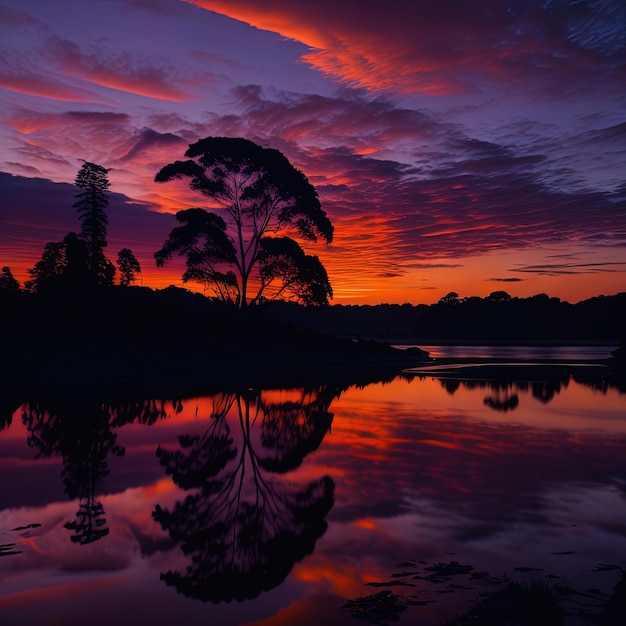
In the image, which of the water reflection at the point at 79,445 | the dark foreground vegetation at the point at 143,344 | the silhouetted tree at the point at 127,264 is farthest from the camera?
the silhouetted tree at the point at 127,264

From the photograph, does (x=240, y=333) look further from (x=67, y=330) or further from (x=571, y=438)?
(x=571, y=438)

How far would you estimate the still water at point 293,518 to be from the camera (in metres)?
5.83

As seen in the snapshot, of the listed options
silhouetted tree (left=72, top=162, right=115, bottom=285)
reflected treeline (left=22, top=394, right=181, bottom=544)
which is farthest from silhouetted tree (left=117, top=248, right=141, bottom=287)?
reflected treeline (left=22, top=394, right=181, bottom=544)

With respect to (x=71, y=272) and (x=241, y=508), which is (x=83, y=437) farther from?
(x=71, y=272)

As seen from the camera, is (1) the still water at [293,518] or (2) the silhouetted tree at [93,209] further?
(2) the silhouetted tree at [93,209]

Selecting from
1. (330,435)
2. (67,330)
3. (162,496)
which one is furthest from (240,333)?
(162,496)

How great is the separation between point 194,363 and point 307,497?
102 ft

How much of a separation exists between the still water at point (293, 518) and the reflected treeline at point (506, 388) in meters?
6.12

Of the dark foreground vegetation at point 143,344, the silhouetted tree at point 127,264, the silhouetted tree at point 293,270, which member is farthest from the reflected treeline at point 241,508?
the silhouetted tree at point 127,264

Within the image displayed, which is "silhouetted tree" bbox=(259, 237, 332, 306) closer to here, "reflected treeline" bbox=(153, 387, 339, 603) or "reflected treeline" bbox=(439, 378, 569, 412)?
"reflected treeline" bbox=(439, 378, 569, 412)

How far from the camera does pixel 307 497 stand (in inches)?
377

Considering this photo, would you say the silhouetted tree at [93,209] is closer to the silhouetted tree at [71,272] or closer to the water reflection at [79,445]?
the silhouetted tree at [71,272]

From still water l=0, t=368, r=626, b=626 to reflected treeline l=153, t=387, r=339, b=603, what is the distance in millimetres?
36

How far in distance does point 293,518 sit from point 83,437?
8085 mm
